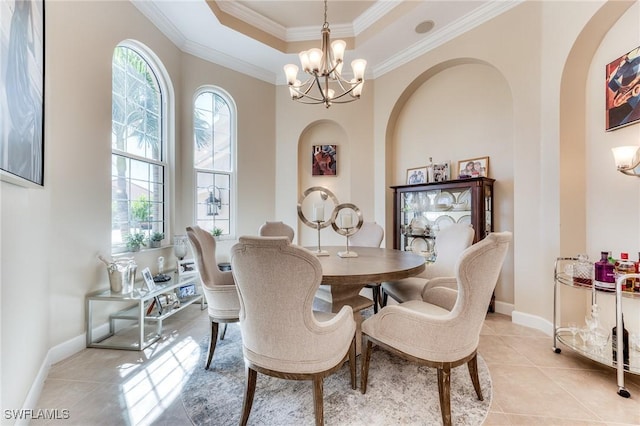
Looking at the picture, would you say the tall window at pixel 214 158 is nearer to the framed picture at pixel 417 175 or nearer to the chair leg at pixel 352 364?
the framed picture at pixel 417 175

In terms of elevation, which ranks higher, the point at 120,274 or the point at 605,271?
the point at 605,271

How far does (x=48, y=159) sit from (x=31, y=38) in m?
0.90

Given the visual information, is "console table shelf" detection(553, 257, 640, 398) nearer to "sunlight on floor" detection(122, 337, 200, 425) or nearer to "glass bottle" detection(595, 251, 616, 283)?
"glass bottle" detection(595, 251, 616, 283)

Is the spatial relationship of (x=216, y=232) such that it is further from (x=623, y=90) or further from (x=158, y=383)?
(x=623, y=90)

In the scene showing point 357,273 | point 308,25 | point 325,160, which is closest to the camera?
point 357,273

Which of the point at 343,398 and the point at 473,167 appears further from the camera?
the point at 473,167

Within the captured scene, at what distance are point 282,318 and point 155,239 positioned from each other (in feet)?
8.33

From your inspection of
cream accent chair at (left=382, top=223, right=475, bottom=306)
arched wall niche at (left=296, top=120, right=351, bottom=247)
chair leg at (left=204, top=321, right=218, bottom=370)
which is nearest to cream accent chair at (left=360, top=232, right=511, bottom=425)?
cream accent chair at (left=382, top=223, right=475, bottom=306)

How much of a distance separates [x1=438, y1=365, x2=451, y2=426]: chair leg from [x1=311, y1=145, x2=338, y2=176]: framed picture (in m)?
3.38

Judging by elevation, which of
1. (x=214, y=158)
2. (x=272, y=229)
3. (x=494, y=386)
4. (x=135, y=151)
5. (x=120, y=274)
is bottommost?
(x=494, y=386)

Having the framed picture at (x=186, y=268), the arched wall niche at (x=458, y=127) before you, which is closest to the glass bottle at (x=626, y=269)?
the arched wall niche at (x=458, y=127)

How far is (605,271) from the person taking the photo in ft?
5.93

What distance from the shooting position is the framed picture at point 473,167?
315 cm

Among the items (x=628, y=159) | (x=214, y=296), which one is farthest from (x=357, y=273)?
(x=628, y=159)
